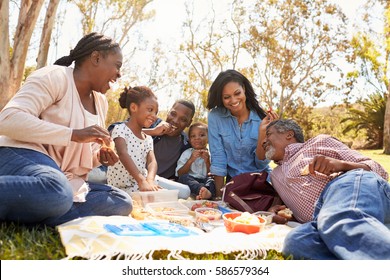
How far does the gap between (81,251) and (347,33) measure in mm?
18986

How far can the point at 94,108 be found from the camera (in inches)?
128

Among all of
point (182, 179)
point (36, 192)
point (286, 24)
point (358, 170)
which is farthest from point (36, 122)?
point (286, 24)

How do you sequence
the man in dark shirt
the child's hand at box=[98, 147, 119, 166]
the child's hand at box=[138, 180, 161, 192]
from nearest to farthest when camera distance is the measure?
1. the child's hand at box=[98, 147, 119, 166]
2. the child's hand at box=[138, 180, 161, 192]
3. the man in dark shirt

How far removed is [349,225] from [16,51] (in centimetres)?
842

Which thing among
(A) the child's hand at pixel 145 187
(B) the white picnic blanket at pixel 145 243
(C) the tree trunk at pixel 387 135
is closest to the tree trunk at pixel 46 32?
(A) the child's hand at pixel 145 187

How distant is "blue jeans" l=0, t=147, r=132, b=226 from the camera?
2.34m

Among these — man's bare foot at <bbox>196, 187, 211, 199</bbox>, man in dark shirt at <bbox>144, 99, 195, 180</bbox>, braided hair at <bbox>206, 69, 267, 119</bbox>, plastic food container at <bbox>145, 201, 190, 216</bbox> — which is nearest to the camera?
plastic food container at <bbox>145, 201, 190, 216</bbox>

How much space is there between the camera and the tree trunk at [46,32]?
9.27 meters

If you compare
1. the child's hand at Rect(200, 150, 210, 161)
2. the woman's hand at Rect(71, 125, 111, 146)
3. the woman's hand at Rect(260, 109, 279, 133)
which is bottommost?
the child's hand at Rect(200, 150, 210, 161)

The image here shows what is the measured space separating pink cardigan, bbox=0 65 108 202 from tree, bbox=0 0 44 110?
20.3ft

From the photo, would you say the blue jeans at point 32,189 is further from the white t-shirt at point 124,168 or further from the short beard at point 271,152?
the short beard at point 271,152

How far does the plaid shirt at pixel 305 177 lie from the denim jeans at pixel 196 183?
132 centimetres

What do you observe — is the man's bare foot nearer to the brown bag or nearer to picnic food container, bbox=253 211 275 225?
the brown bag

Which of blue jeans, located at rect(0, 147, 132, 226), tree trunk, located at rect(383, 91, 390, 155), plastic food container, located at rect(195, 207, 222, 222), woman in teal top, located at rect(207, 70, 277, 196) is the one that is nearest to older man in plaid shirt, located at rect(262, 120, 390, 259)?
plastic food container, located at rect(195, 207, 222, 222)
